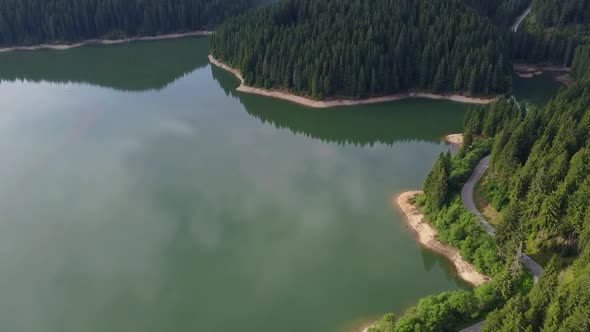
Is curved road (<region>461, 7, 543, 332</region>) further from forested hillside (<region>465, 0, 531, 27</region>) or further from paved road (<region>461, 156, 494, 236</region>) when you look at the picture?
forested hillside (<region>465, 0, 531, 27</region>)

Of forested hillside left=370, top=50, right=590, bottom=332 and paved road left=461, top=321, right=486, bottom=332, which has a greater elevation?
forested hillside left=370, top=50, right=590, bottom=332

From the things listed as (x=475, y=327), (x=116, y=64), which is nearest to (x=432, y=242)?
(x=475, y=327)

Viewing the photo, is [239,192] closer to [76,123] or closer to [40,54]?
[76,123]

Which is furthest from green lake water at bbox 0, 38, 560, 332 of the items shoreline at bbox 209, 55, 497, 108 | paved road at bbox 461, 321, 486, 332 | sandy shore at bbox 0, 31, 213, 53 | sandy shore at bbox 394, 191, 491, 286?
sandy shore at bbox 0, 31, 213, 53

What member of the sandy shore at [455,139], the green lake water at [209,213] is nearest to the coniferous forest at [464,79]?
the sandy shore at [455,139]

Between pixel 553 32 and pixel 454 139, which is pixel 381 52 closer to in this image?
pixel 454 139

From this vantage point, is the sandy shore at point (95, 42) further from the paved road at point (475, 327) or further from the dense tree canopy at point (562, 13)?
the paved road at point (475, 327)
